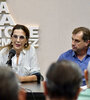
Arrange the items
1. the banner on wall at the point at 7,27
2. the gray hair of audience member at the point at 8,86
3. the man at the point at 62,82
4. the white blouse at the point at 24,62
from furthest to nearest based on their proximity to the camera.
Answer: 1. the banner on wall at the point at 7,27
2. the white blouse at the point at 24,62
3. the man at the point at 62,82
4. the gray hair of audience member at the point at 8,86

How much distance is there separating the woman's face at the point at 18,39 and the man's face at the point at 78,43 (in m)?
0.60

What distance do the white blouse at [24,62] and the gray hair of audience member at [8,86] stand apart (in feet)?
6.86

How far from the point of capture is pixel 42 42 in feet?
15.0

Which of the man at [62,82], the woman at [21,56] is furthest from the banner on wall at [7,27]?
the man at [62,82]

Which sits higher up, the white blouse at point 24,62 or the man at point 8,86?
the man at point 8,86

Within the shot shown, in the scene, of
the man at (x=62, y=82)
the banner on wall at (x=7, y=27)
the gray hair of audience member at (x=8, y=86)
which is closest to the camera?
the gray hair of audience member at (x=8, y=86)

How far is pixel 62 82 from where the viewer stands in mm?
1235

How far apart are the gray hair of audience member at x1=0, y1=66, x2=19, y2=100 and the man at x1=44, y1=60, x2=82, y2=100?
0.53ft

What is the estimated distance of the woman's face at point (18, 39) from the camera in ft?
11.0

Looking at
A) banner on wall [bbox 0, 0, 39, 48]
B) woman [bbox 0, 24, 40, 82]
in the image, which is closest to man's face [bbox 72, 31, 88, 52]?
woman [bbox 0, 24, 40, 82]

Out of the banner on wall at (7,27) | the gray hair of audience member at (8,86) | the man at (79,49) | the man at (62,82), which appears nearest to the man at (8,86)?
the gray hair of audience member at (8,86)

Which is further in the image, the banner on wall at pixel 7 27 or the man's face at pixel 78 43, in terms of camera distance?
the banner on wall at pixel 7 27

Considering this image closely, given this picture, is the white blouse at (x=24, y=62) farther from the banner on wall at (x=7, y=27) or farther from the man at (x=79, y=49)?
the banner on wall at (x=7, y=27)

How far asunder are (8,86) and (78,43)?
7.87 feet
